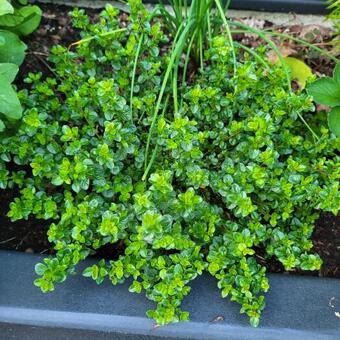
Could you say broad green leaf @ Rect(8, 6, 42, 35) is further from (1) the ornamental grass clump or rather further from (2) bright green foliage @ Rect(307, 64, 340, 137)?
(2) bright green foliage @ Rect(307, 64, 340, 137)

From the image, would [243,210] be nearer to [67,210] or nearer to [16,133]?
[67,210]

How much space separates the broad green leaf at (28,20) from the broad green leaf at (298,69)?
70 cm

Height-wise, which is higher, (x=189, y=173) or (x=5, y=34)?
(x=5, y=34)

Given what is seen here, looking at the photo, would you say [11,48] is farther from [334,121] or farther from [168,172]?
[334,121]

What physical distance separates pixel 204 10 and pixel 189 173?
41 cm

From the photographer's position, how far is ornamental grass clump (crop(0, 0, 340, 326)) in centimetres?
109

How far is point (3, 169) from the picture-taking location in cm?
119

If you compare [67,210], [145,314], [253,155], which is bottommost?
[145,314]

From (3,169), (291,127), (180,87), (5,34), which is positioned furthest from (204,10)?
(3,169)

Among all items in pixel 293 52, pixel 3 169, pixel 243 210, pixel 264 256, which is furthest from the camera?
pixel 293 52

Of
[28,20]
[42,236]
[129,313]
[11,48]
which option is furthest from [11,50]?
[129,313]

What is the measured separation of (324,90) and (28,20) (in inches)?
32.1

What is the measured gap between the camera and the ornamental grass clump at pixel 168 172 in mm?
1089

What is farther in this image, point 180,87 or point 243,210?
point 180,87
